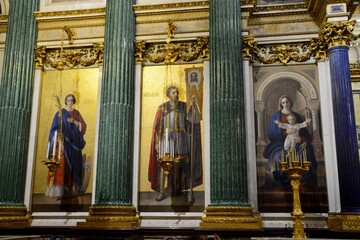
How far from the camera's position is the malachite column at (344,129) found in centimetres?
847

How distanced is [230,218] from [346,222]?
2311mm

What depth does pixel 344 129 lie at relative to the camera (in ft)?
29.0

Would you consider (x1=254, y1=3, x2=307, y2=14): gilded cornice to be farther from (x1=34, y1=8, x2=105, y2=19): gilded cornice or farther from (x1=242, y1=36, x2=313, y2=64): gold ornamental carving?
(x1=34, y1=8, x2=105, y2=19): gilded cornice

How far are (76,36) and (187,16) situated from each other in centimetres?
281

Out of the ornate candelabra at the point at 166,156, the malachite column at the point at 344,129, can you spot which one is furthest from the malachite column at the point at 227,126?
the malachite column at the point at 344,129

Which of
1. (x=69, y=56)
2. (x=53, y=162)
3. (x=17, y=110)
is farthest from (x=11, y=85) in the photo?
(x=53, y=162)

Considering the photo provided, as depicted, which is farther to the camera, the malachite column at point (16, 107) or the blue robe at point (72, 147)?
the blue robe at point (72, 147)

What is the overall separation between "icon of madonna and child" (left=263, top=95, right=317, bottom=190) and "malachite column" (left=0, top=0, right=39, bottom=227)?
5546 millimetres

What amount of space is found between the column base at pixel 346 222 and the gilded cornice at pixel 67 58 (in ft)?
21.1

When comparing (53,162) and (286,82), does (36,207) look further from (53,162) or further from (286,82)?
(286,82)

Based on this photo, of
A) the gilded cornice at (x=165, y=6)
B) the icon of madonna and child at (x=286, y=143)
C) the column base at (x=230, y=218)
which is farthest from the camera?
the gilded cornice at (x=165, y=6)

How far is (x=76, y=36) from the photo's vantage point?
10.4m

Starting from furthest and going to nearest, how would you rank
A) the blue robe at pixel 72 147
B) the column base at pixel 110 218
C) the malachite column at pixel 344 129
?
the blue robe at pixel 72 147 → the column base at pixel 110 218 → the malachite column at pixel 344 129

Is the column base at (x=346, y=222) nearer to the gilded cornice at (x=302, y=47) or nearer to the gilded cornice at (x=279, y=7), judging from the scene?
the gilded cornice at (x=302, y=47)
